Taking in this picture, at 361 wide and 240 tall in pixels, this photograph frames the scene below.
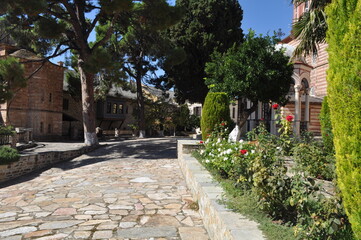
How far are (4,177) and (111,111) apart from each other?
24014mm

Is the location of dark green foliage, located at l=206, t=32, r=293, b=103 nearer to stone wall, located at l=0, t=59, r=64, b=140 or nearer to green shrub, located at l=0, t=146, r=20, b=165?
green shrub, located at l=0, t=146, r=20, b=165

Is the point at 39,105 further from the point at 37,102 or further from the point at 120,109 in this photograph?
the point at 120,109

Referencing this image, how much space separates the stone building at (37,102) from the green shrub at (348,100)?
24.1 meters

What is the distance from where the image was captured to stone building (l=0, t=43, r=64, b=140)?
2305cm

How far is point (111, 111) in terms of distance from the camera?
112 ft

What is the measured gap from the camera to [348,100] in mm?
2119

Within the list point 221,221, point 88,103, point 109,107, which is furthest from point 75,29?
point 109,107

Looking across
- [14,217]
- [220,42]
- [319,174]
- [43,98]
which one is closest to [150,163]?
[14,217]

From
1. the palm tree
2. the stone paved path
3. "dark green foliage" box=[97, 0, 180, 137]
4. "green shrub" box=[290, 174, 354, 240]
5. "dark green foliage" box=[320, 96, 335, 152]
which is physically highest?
"dark green foliage" box=[97, 0, 180, 137]

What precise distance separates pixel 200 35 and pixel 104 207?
16.8m

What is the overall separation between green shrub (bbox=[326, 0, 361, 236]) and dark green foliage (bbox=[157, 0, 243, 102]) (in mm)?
17768

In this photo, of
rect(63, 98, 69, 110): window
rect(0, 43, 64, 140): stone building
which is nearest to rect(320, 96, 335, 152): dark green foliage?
rect(0, 43, 64, 140): stone building

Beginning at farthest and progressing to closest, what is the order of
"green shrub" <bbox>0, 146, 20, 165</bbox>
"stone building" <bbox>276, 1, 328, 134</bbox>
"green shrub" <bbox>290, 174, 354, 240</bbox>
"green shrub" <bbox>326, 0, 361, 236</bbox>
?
"stone building" <bbox>276, 1, 328, 134</bbox>, "green shrub" <bbox>0, 146, 20, 165</bbox>, "green shrub" <bbox>290, 174, 354, 240</bbox>, "green shrub" <bbox>326, 0, 361, 236</bbox>

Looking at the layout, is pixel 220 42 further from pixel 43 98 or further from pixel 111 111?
pixel 111 111
